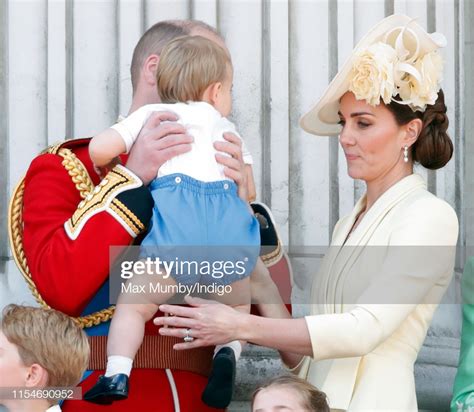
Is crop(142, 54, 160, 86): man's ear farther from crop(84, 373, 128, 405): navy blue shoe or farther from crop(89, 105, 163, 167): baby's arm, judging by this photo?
crop(84, 373, 128, 405): navy blue shoe

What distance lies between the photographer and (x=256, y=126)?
5246 millimetres

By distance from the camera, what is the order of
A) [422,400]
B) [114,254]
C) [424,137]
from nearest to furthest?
[114,254]
[424,137]
[422,400]

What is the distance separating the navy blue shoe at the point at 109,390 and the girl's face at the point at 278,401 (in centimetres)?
34

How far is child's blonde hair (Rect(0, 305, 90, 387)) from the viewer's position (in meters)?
3.94

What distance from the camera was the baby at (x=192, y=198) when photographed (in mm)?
4066

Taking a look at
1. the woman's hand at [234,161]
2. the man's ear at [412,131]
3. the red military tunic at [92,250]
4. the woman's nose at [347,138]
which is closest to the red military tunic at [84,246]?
the red military tunic at [92,250]

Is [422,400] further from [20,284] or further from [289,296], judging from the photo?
[20,284]

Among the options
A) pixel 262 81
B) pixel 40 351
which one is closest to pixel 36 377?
pixel 40 351

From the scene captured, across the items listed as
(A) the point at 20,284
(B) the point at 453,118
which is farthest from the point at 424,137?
(A) the point at 20,284

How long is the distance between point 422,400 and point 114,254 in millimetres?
1317

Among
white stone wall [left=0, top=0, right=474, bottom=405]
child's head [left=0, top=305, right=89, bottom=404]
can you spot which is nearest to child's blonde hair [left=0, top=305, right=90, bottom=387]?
child's head [left=0, top=305, right=89, bottom=404]
